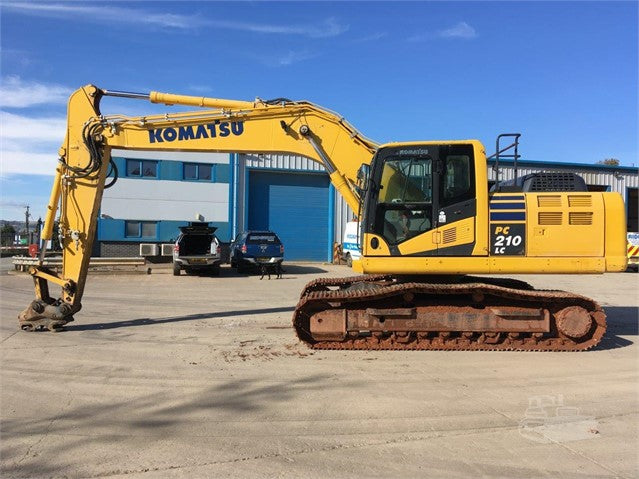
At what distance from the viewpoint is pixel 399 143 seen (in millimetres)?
7375

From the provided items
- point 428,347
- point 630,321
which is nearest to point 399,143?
point 428,347

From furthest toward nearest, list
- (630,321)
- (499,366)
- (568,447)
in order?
1. (630,321)
2. (499,366)
3. (568,447)

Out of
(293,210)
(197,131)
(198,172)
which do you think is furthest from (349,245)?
(197,131)

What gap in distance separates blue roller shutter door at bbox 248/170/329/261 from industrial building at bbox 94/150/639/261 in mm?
56

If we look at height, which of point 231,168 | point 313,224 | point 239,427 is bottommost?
point 239,427

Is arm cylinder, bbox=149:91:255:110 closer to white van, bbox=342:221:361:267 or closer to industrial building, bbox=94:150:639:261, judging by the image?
white van, bbox=342:221:361:267

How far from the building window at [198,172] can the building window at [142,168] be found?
1.57m

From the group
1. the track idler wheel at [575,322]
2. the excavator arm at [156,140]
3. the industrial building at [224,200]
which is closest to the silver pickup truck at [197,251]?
the industrial building at [224,200]

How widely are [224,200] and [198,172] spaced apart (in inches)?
79.6

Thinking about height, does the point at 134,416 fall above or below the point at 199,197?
below

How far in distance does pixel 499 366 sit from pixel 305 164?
71.4 ft

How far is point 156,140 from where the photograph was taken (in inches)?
332

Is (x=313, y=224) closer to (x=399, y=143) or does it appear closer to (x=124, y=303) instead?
(x=124, y=303)

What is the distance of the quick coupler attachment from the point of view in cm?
817
